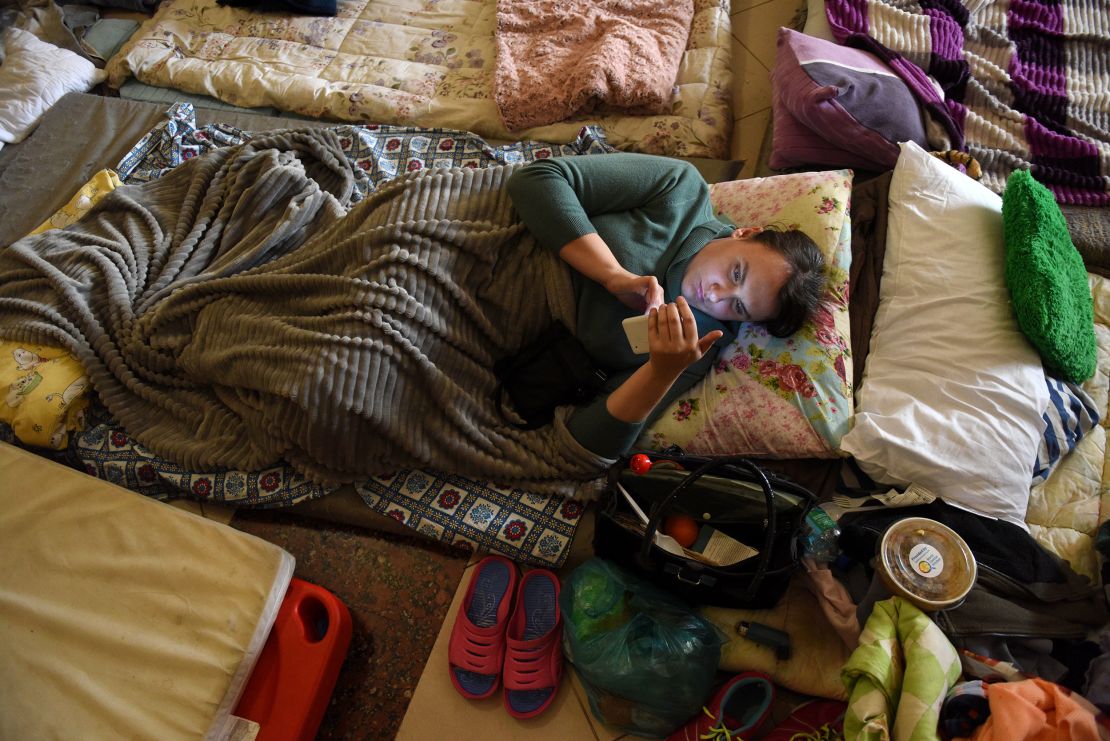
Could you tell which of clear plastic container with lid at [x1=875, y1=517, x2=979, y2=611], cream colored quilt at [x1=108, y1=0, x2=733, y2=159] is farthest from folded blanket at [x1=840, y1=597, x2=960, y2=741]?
cream colored quilt at [x1=108, y1=0, x2=733, y2=159]

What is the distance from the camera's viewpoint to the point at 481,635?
1.25 m

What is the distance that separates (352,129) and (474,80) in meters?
0.39

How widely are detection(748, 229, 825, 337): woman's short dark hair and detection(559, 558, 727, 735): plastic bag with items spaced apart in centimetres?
54

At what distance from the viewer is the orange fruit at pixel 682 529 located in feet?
3.81

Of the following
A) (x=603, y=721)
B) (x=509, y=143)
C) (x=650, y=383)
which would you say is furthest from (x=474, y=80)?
(x=603, y=721)

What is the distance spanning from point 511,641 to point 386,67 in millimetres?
1647

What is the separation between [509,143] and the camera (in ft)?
6.06

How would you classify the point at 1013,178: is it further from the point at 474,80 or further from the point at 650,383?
the point at 474,80

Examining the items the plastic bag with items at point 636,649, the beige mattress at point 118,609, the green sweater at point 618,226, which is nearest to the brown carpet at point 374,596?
the beige mattress at point 118,609

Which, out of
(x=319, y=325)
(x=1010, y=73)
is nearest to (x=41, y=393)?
(x=319, y=325)

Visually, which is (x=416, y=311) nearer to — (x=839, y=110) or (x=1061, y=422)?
(x=839, y=110)

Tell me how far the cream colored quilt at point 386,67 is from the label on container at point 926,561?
44.0 inches

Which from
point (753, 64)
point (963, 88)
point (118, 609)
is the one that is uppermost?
point (963, 88)

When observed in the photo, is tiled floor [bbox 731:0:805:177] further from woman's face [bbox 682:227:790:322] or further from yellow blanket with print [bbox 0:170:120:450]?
yellow blanket with print [bbox 0:170:120:450]
